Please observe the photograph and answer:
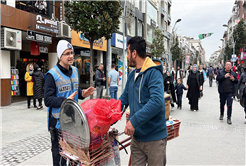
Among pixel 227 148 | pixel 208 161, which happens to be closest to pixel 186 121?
pixel 227 148

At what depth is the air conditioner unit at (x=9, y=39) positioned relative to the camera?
9656mm

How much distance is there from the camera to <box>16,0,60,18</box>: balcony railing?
11609mm

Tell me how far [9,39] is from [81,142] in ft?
32.4

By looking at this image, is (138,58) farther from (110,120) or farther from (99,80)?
(99,80)

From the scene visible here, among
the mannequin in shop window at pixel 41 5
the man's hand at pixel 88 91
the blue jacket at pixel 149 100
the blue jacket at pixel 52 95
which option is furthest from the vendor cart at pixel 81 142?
the mannequin in shop window at pixel 41 5

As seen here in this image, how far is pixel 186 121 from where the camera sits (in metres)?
7.52

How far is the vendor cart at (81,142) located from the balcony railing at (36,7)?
37.5 ft

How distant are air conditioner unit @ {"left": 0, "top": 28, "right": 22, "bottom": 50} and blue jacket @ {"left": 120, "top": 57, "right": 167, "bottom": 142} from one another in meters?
9.39

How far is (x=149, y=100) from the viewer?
6.75 feet

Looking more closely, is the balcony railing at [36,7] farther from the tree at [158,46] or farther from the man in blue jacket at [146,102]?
the tree at [158,46]

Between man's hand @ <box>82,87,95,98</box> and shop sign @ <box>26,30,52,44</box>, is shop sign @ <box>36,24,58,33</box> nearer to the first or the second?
shop sign @ <box>26,30,52,44</box>

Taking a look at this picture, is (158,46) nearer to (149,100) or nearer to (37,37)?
(37,37)

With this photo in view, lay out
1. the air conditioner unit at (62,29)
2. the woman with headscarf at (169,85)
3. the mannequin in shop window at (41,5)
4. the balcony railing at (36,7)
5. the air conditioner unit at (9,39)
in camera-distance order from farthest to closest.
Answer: the air conditioner unit at (62,29), the mannequin in shop window at (41,5), the balcony railing at (36,7), the air conditioner unit at (9,39), the woman with headscarf at (169,85)

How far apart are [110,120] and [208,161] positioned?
124 inches
